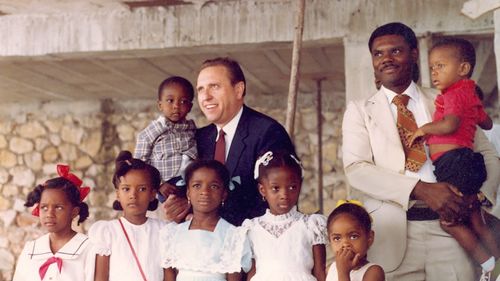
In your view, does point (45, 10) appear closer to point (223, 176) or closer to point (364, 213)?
point (223, 176)

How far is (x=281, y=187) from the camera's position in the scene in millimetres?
2729

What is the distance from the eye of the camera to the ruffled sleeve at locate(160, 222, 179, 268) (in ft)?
9.42

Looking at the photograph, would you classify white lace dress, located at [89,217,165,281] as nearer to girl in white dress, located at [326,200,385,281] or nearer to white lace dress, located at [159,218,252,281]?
white lace dress, located at [159,218,252,281]

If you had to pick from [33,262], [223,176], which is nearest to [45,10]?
[33,262]

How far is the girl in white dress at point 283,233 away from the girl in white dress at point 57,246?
81 cm

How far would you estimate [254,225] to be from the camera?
9.21 ft

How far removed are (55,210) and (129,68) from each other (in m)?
3.25

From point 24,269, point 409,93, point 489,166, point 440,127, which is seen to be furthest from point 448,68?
point 24,269

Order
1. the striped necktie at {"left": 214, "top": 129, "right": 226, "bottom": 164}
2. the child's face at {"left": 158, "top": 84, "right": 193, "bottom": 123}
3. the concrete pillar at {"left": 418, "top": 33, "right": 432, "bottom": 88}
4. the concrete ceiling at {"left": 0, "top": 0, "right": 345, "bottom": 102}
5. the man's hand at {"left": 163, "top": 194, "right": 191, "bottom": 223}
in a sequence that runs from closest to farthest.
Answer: the striped necktie at {"left": 214, "top": 129, "right": 226, "bottom": 164}, the man's hand at {"left": 163, "top": 194, "right": 191, "bottom": 223}, the child's face at {"left": 158, "top": 84, "right": 193, "bottom": 123}, the concrete pillar at {"left": 418, "top": 33, "right": 432, "bottom": 88}, the concrete ceiling at {"left": 0, "top": 0, "right": 345, "bottom": 102}

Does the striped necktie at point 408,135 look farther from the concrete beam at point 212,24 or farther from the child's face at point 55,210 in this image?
the concrete beam at point 212,24

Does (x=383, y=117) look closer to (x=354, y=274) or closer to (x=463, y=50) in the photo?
(x=463, y=50)

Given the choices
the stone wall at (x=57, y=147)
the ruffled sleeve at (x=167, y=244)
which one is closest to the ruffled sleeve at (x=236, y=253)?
the ruffled sleeve at (x=167, y=244)

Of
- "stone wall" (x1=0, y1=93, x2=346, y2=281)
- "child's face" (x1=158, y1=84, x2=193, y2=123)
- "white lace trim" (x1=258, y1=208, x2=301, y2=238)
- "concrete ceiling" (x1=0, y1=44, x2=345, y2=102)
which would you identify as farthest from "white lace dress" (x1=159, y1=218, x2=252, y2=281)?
"stone wall" (x1=0, y1=93, x2=346, y2=281)

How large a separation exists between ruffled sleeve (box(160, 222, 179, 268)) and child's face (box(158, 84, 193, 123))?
2.80 feet
